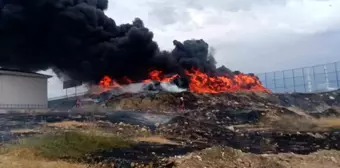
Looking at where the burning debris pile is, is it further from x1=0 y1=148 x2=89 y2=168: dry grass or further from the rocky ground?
x1=0 y1=148 x2=89 y2=168: dry grass

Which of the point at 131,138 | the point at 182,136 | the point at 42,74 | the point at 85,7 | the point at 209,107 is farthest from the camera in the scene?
the point at 42,74

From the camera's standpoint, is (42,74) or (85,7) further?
(42,74)

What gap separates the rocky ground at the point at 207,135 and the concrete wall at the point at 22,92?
9729mm

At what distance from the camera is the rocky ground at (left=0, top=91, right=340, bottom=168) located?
13.9m

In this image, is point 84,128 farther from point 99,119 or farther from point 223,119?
point 223,119

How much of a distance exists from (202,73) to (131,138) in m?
24.6

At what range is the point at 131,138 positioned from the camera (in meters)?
18.0

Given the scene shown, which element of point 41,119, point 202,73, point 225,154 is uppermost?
point 202,73

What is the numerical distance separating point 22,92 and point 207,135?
71.4ft

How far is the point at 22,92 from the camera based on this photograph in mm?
35438

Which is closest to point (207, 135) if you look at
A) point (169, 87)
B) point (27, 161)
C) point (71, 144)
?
point (71, 144)

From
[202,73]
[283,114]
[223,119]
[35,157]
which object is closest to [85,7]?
[202,73]

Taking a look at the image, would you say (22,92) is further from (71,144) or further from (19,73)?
(71,144)

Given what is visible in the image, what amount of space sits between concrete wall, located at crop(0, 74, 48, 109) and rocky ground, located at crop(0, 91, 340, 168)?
9.73 m
